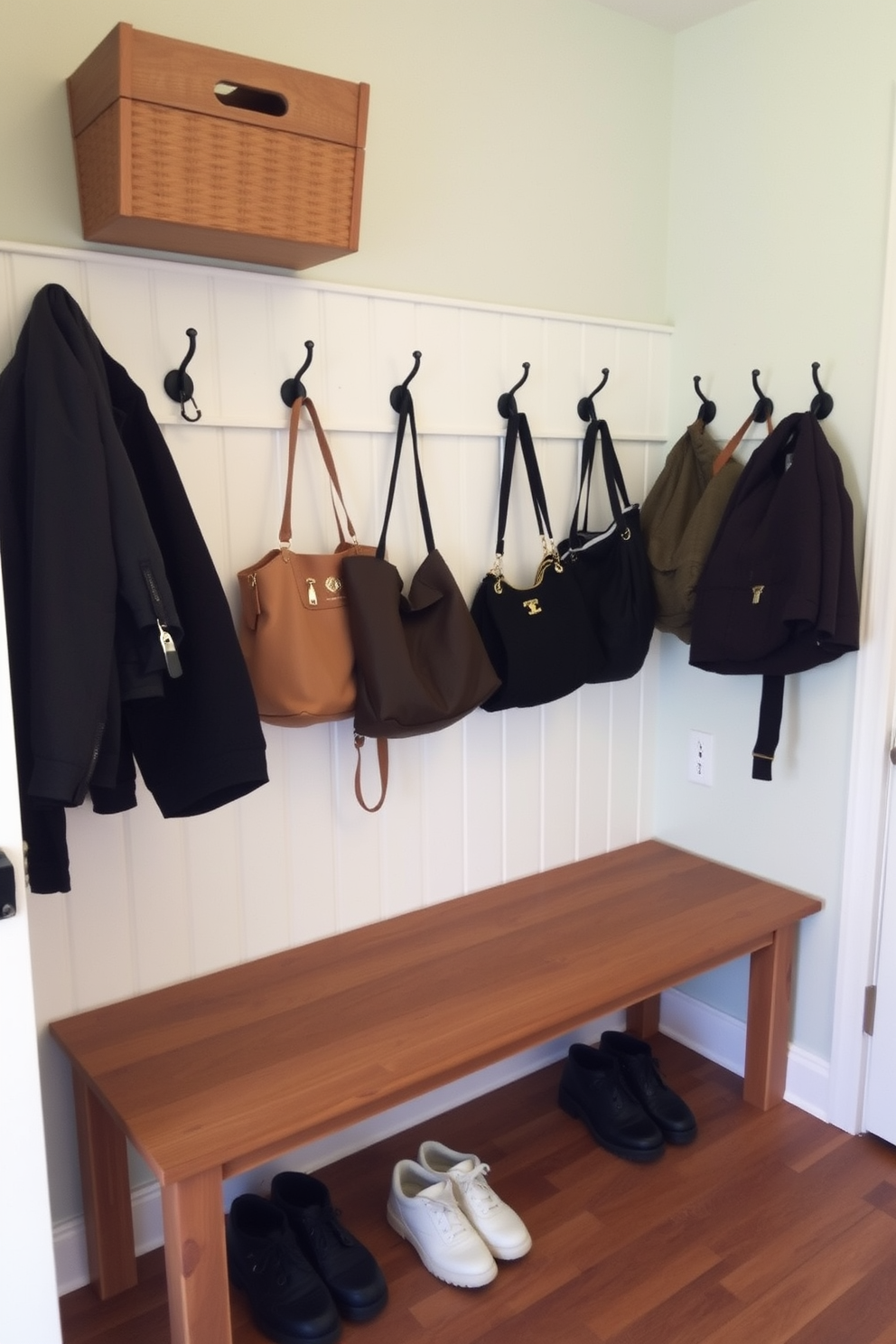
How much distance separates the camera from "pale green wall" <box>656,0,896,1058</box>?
201cm

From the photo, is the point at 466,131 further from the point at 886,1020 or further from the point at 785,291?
the point at 886,1020

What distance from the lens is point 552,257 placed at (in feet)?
7.21

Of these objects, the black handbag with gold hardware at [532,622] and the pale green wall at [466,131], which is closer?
the pale green wall at [466,131]

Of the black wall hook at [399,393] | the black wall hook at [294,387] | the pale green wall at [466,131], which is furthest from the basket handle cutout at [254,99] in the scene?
the black wall hook at [399,393]

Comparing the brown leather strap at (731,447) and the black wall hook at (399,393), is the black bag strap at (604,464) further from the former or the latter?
the black wall hook at (399,393)

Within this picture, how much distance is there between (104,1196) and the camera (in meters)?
1.75

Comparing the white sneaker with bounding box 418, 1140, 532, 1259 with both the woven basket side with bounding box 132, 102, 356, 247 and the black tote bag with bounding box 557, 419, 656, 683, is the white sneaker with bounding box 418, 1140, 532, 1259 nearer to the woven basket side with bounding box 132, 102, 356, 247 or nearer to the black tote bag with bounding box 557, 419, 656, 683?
the black tote bag with bounding box 557, 419, 656, 683

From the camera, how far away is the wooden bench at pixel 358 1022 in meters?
1.48

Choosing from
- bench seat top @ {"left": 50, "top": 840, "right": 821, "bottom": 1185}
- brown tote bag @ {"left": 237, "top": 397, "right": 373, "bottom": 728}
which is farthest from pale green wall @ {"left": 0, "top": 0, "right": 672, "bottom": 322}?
bench seat top @ {"left": 50, "top": 840, "right": 821, "bottom": 1185}

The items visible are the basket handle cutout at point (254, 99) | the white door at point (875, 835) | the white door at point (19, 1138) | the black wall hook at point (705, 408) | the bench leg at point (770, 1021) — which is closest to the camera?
the white door at point (19, 1138)

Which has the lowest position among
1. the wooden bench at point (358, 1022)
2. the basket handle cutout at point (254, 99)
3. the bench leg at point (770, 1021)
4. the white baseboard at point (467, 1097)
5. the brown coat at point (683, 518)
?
the white baseboard at point (467, 1097)

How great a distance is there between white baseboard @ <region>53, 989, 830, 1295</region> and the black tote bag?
91 centimetres

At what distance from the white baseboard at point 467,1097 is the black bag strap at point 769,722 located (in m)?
0.66

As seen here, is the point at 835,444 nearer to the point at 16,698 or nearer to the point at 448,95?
the point at 448,95
